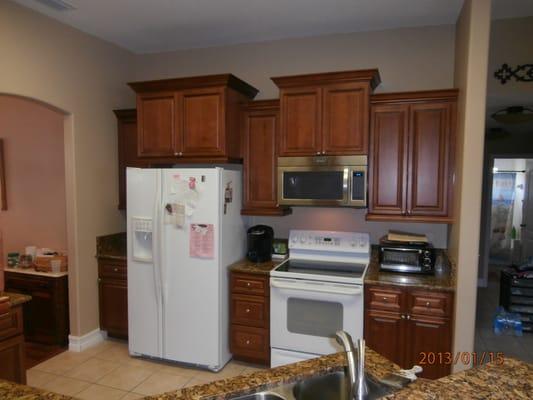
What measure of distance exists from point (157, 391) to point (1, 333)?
1207mm

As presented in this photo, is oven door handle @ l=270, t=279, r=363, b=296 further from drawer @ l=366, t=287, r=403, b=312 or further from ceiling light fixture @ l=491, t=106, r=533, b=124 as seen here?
ceiling light fixture @ l=491, t=106, r=533, b=124

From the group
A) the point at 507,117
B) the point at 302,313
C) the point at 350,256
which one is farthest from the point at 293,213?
the point at 507,117

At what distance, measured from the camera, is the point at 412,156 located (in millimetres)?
3014

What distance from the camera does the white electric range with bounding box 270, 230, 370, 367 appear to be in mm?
2859

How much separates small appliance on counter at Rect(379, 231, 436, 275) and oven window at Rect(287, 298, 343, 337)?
53cm

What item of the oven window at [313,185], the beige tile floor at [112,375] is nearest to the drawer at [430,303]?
the oven window at [313,185]

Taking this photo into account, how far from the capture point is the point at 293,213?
371 cm

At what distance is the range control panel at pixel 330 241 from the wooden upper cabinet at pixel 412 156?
27cm

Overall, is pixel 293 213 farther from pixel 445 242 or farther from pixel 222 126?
pixel 445 242

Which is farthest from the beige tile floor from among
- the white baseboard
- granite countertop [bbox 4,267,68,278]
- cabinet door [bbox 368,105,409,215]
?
cabinet door [bbox 368,105,409,215]

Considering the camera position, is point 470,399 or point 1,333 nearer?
point 470,399

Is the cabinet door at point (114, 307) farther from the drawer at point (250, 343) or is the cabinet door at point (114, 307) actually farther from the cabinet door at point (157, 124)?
the cabinet door at point (157, 124)

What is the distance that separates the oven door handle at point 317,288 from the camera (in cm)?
281

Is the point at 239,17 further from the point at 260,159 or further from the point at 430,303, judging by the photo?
the point at 430,303
